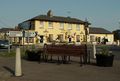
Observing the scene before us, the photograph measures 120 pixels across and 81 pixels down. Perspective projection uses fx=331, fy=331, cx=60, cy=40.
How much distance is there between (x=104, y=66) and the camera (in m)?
16.6

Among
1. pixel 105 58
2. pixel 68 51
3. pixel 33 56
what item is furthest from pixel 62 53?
pixel 33 56

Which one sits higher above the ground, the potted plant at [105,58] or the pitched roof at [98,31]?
the pitched roof at [98,31]

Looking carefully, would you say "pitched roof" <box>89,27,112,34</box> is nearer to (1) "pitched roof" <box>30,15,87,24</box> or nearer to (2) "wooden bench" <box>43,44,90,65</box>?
(1) "pitched roof" <box>30,15,87,24</box>

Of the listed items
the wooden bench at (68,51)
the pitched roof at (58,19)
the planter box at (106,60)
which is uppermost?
the pitched roof at (58,19)

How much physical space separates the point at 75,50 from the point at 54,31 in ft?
195

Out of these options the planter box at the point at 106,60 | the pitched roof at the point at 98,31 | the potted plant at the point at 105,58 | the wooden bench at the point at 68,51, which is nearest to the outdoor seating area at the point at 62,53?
the wooden bench at the point at 68,51

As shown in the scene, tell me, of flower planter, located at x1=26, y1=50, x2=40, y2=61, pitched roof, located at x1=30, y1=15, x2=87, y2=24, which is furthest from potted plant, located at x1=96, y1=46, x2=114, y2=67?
pitched roof, located at x1=30, y1=15, x2=87, y2=24

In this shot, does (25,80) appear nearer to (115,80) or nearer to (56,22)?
(115,80)

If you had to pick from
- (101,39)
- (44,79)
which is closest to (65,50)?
(44,79)

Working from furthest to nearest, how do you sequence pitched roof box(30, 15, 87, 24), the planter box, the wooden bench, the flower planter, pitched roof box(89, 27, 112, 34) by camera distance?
1. pitched roof box(89, 27, 112, 34)
2. pitched roof box(30, 15, 87, 24)
3. the flower planter
4. the wooden bench
5. the planter box

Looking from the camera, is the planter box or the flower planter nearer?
the planter box

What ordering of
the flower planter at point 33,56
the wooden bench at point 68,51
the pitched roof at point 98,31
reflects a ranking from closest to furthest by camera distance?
the wooden bench at point 68,51 → the flower planter at point 33,56 → the pitched roof at point 98,31

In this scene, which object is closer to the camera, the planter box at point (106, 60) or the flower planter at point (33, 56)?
the planter box at point (106, 60)

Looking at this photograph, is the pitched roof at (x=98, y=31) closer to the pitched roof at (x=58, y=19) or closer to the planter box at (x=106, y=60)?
the pitched roof at (x=58, y=19)
